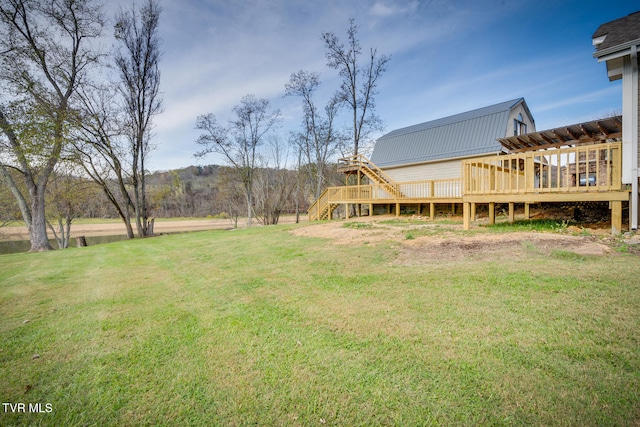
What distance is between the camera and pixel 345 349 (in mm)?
2441

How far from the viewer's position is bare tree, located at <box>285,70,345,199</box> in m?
23.4

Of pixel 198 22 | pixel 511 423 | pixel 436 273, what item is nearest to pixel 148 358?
pixel 511 423

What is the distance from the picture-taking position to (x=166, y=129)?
1720cm

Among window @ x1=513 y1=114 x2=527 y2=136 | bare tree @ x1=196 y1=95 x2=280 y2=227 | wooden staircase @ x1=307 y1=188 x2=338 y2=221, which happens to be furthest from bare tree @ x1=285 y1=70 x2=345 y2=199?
window @ x1=513 y1=114 x2=527 y2=136

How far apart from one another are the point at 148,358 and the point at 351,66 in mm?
22951

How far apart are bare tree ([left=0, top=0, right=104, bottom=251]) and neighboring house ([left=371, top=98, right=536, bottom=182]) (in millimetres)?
17699

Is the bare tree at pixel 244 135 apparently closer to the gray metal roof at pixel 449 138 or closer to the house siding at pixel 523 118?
the gray metal roof at pixel 449 138

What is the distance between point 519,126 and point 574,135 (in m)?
6.73

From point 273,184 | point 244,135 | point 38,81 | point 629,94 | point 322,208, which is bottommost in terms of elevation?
point 322,208

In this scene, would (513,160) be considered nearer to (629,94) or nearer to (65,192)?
(629,94)

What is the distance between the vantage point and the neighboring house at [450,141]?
584 inches

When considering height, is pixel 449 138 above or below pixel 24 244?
above

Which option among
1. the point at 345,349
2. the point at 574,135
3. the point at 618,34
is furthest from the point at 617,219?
the point at 345,349

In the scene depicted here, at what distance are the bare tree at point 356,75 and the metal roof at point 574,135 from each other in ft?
39.3
